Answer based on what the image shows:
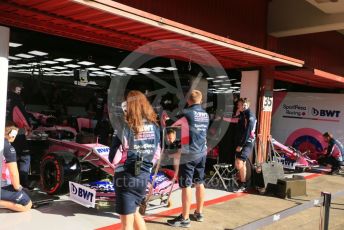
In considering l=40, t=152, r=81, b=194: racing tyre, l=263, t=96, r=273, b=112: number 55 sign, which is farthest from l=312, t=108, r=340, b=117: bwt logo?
l=40, t=152, r=81, b=194: racing tyre

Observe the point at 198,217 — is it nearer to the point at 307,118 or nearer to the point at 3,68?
the point at 3,68

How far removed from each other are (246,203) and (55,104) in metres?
10.3

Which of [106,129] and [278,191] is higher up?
[106,129]

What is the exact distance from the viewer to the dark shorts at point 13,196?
4.82m

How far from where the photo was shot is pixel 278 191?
714 centimetres

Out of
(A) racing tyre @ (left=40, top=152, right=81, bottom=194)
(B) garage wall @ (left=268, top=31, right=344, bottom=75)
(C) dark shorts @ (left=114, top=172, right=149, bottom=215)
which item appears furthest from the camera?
(B) garage wall @ (left=268, top=31, right=344, bottom=75)

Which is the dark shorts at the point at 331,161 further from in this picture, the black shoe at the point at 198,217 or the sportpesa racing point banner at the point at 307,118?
the black shoe at the point at 198,217

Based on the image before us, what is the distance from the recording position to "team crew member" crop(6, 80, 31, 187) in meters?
5.75

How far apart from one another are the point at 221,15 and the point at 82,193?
4528mm

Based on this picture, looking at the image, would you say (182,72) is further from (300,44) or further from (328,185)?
(328,185)

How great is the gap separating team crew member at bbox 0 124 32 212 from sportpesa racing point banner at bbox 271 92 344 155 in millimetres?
9759

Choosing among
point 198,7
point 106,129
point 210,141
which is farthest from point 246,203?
point 106,129

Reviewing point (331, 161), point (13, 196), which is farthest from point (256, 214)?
point (331, 161)

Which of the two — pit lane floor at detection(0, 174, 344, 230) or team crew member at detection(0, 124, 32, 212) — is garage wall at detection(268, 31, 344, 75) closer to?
pit lane floor at detection(0, 174, 344, 230)
